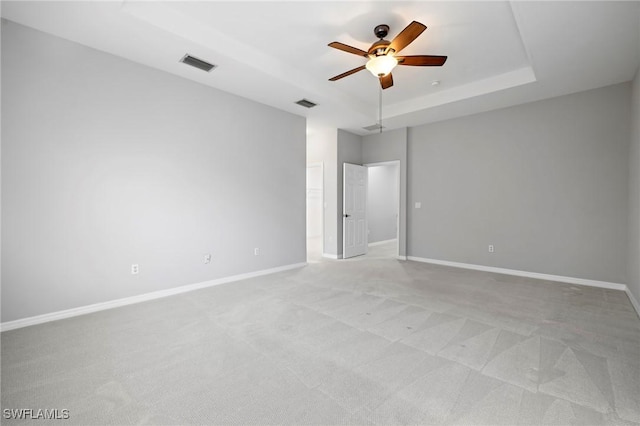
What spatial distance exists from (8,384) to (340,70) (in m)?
4.51

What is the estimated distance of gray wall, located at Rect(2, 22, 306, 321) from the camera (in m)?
2.76

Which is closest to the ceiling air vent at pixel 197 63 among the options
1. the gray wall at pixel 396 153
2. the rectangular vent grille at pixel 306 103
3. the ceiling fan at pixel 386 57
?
the rectangular vent grille at pixel 306 103

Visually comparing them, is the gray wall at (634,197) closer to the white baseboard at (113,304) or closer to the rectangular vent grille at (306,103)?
the rectangular vent grille at (306,103)

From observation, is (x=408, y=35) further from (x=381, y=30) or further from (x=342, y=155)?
(x=342, y=155)

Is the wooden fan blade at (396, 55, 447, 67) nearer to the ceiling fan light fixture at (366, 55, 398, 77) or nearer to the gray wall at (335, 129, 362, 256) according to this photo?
the ceiling fan light fixture at (366, 55, 398, 77)

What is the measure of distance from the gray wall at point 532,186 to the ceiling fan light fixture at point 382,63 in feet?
10.2

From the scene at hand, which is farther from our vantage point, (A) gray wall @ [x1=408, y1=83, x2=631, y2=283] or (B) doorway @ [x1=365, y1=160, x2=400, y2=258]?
(B) doorway @ [x1=365, y1=160, x2=400, y2=258]

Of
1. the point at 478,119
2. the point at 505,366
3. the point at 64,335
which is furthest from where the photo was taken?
the point at 478,119

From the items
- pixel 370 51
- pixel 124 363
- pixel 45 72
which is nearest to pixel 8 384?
pixel 124 363

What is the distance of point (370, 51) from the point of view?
2963 millimetres

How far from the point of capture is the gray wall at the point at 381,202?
8508 millimetres

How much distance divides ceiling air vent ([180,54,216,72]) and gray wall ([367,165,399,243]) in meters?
5.55

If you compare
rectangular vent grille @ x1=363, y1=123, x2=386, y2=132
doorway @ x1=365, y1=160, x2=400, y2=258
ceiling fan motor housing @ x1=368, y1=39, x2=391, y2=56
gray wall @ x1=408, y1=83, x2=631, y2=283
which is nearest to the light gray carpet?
gray wall @ x1=408, y1=83, x2=631, y2=283

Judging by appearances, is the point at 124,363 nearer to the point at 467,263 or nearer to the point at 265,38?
the point at 265,38
